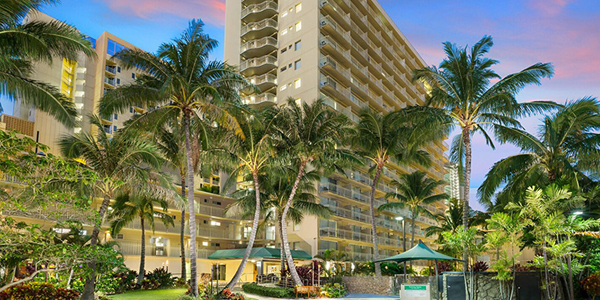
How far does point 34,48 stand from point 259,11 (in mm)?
→ 44976

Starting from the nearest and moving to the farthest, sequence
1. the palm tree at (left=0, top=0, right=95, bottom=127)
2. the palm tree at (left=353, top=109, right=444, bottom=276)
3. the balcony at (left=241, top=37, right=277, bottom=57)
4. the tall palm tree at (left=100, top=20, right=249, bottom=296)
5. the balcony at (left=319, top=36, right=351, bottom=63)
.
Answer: the palm tree at (left=0, top=0, right=95, bottom=127)
the tall palm tree at (left=100, top=20, right=249, bottom=296)
the palm tree at (left=353, top=109, right=444, bottom=276)
the balcony at (left=319, top=36, right=351, bottom=63)
the balcony at (left=241, top=37, right=277, bottom=57)

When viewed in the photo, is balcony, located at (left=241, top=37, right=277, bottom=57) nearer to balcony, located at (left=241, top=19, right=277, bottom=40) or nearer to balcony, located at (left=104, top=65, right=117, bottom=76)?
balcony, located at (left=241, top=19, right=277, bottom=40)

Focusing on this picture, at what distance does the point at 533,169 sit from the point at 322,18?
109 ft

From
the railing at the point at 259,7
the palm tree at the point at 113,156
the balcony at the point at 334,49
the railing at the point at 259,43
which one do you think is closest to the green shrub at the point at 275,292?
the palm tree at the point at 113,156

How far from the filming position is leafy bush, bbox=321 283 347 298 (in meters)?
28.2

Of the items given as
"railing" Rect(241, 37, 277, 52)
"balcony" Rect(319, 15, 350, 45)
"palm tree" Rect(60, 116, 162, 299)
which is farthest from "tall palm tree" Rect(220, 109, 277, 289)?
"railing" Rect(241, 37, 277, 52)

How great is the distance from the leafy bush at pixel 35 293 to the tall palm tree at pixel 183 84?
23.2ft

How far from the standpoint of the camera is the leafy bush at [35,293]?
15516mm

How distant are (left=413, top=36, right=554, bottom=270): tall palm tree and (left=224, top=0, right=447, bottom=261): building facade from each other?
21.7 meters

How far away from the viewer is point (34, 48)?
568 inches

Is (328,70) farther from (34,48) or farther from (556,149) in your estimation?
(34,48)

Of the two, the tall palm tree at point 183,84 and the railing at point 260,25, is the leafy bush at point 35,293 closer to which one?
the tall palm tree at point 183,84

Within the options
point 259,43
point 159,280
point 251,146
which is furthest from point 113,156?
point 259,43

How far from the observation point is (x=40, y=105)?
1482 cm
